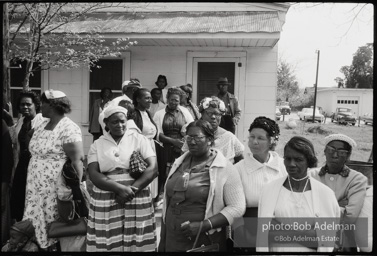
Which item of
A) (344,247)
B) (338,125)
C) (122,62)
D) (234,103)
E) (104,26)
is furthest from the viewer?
(338,125)

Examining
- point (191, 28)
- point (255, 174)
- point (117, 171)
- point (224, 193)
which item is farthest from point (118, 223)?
point (191, 28)

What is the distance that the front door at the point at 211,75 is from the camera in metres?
8.59

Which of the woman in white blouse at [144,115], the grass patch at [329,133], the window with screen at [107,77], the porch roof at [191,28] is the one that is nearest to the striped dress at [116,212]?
the woman in white blouse at [144,115]

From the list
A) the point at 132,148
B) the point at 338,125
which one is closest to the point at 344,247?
the point at 132,148

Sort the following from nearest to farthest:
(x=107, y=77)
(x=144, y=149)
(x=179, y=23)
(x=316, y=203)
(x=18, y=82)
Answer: (x=316, y=203), (x=144, y=149), (x=179, y=23), (x=107, y=77), (x=18, y=82)

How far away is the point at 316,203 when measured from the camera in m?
2.74

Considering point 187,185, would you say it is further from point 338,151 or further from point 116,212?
point 338,151

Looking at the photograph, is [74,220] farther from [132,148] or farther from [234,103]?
[234,103]

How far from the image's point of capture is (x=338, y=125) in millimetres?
26094

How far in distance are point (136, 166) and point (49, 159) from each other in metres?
0.96

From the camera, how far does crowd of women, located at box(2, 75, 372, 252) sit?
9.39 feet

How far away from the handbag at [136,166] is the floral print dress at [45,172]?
667 mm

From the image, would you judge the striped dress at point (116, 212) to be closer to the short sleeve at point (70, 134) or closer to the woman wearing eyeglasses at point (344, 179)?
the short sleeve at point (70, 134)

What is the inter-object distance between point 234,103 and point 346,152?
13.8ft
